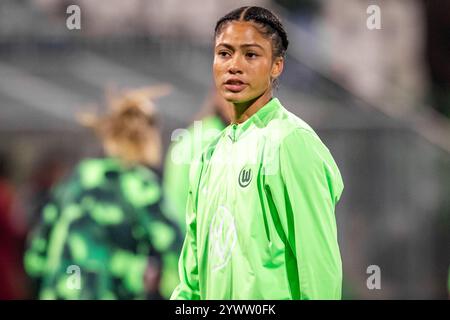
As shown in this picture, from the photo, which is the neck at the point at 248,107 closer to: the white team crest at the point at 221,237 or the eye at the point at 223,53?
the eye at the point at 223,53

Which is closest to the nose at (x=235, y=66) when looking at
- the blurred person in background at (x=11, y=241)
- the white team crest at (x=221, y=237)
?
the white team crest at (x=221, y=237)

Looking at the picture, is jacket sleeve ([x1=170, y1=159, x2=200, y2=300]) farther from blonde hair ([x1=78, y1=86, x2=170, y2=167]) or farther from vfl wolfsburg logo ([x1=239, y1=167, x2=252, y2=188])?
blonde hair ([x1=78, y1=86, x2=170, y2=167])

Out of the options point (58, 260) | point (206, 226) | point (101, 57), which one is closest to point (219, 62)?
point (206, 226)

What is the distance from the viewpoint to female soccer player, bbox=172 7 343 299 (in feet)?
7.36

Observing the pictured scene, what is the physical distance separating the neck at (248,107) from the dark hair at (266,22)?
0.13m

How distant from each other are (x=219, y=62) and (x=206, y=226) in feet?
1.49

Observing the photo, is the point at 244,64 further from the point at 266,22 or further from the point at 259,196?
the point at 259,196

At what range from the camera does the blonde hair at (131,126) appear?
3.79 metres

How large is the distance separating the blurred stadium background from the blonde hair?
0.05 m

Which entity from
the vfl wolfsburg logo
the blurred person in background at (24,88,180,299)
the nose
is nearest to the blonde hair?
the blurred person in background at (24,88,180,299)

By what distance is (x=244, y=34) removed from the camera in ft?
8.02

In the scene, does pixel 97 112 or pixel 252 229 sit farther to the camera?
pixel 97 112

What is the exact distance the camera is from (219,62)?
2.49 metres

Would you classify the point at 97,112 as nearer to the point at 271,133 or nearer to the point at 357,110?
the point at 357,110
